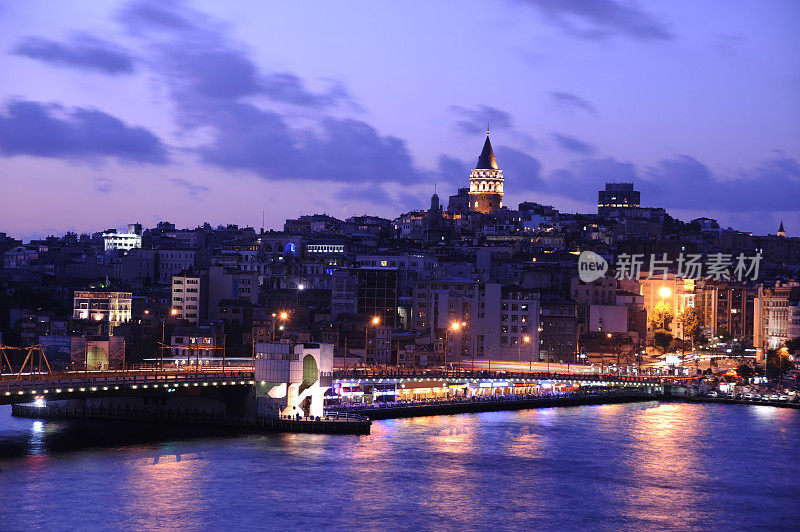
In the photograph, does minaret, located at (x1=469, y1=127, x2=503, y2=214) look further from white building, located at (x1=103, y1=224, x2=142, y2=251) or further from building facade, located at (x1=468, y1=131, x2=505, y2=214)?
white building, located at (x1=103, y1=224, x2=142, y2=251)

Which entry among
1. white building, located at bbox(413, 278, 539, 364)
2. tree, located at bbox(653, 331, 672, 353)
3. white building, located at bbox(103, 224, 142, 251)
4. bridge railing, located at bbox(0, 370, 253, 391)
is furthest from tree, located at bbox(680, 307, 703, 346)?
white building, located at bbox(103, 224, 142, 251)

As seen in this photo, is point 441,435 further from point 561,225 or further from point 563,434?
point 561,225

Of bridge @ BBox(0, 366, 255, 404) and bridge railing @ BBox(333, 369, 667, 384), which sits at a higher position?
bridge railing @ BBox(333, 369, 667, 384)

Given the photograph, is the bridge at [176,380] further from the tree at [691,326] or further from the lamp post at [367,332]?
the tree at [691,326]

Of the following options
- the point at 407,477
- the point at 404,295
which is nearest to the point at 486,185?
the point at 404,295

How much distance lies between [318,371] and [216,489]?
1143 cm

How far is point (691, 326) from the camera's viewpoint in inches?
3265

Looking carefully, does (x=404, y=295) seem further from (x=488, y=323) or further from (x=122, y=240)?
(x=122, y=240)

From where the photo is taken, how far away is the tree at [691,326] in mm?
82688

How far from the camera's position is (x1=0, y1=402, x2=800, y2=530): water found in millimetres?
31391

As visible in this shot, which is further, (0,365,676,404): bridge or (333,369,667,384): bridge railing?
(333,369,667,384): bridge railing

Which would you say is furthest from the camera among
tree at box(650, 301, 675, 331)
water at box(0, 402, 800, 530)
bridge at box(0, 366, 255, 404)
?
tree at box(650, 301, 675, 331)

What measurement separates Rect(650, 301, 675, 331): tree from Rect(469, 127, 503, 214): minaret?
162 ft

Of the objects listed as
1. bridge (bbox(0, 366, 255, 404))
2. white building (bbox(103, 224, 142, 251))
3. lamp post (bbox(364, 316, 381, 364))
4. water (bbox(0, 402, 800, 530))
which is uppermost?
white building (bbox(103, 224, 142, 251))
